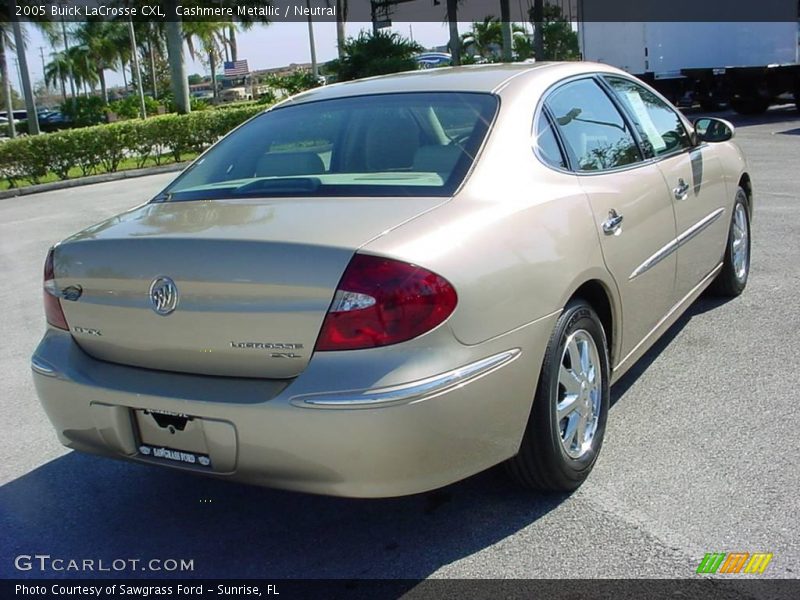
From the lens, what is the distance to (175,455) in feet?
9.52

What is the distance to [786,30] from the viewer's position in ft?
61.5

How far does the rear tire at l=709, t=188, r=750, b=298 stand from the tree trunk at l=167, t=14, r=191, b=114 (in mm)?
23645

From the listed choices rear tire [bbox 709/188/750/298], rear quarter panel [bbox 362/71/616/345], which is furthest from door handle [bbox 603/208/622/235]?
rear tire [bbox 709/188/750/298]

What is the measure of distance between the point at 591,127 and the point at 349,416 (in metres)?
2.00

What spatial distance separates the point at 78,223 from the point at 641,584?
11144mm

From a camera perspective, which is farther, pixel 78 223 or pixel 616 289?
pixel 78 223

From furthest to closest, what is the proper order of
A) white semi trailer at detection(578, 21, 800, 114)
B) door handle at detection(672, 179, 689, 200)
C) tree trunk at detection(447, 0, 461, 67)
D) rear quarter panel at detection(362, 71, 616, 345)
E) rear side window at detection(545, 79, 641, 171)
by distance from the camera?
1. tree trunk at detection(447, 0, 461, 67)
2. white semi trailer at detection(578, 21, 800, 114)
3. door handle at detection(672, 179, 689, 200)
4. rear side window at detection(545, 79, 641, 171)
5. rear quarter panel at detection(362, 71, 616, 345)

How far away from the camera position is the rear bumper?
259 cm

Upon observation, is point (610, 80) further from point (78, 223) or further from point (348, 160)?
point (78, 223)

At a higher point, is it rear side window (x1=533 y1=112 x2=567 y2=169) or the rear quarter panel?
rear side window (x1=533 y1=112 x2=567 y2=169)

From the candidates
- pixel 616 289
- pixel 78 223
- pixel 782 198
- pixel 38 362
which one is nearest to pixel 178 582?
pixel 38 362

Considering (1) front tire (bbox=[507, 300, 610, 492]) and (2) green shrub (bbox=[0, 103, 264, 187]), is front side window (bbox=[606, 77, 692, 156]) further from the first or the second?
(2) green shrub (bbox=[0, 103, 264, 187])

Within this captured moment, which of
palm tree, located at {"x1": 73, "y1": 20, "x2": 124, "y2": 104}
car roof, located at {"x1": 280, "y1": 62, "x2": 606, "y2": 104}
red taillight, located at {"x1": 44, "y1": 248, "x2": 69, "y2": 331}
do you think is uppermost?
palm tree, located at {"x1": 73, "y1": 20, "x2": 124, "y2": 104}

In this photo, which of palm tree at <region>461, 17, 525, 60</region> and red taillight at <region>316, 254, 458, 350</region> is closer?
red taillight at <region>316, 254, 458, 350</region>
